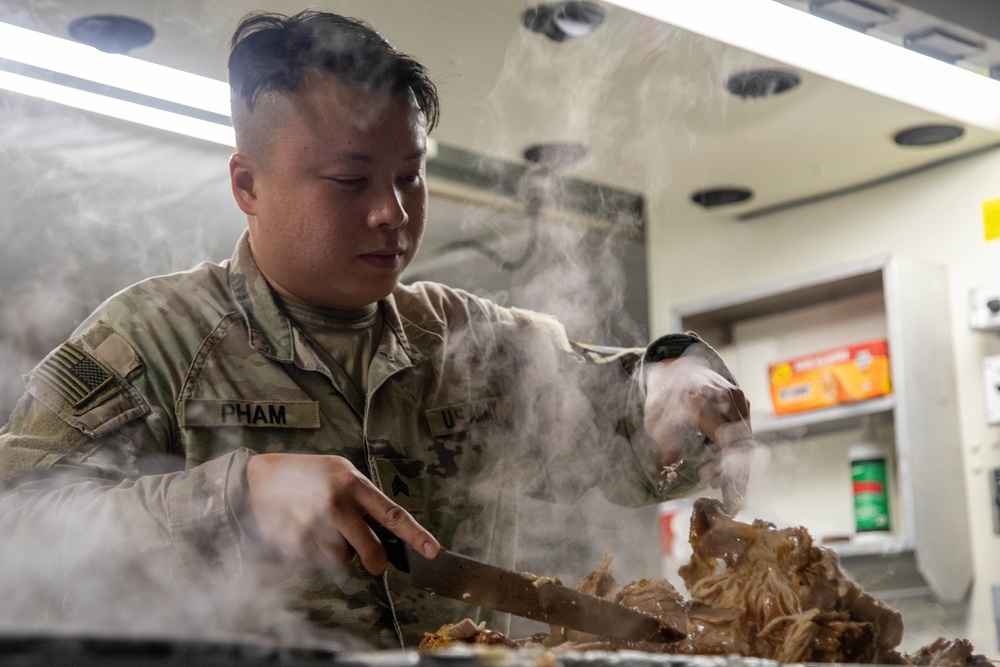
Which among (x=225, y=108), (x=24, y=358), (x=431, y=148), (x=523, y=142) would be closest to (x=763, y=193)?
(x=523, y=142)

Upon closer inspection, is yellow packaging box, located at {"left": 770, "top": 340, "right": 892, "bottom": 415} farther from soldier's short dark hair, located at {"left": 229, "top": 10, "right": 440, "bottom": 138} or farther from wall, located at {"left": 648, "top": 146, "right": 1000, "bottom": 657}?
soldier's short dark hair, located at {"left": 229, "top": 10, "right": 440, "bottom": 138}

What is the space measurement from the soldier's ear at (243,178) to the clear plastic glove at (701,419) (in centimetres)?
87

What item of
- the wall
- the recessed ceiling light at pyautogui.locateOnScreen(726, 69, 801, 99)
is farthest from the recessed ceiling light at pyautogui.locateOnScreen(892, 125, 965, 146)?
the recessed ceiling light at pyautogui.locateOnScreen(726, 69, 801, 99)

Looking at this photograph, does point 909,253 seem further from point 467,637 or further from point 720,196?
point 467,637

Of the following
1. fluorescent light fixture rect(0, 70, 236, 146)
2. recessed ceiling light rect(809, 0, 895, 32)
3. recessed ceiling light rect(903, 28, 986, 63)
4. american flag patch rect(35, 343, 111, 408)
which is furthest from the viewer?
fluorescent light fixture rect(0, 70, 236, 146)

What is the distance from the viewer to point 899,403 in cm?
383

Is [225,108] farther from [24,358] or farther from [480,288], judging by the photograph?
[480,288]

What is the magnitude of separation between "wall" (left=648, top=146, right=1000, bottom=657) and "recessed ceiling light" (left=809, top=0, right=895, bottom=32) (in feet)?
6.61

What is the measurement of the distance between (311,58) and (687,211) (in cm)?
316

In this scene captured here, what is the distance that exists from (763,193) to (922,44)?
7.41 ft

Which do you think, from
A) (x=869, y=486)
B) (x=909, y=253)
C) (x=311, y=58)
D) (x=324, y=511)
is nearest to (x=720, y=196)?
(x=909, y=253)

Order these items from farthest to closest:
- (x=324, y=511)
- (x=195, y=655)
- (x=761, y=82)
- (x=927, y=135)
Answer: (x=927, y=135)
(x=761, y=82)
(x=324, y=511)
(x=195, y=655)

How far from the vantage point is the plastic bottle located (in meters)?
3.99

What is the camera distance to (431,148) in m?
4.00
